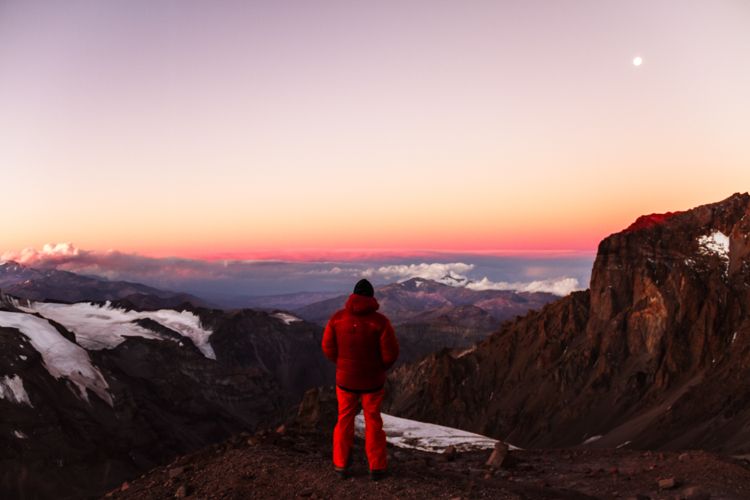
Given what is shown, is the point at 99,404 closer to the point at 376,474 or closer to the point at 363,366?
the point at 376,474

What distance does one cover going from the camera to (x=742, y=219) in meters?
62.1

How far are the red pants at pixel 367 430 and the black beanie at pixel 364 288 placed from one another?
1.75 m

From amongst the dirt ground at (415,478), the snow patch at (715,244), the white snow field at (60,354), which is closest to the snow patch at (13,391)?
the white snow field at (60,354)

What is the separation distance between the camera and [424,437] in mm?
21078

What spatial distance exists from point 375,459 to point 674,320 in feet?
232

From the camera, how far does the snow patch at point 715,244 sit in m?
64.2

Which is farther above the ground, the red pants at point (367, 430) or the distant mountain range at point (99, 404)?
the red pants at point (367, 430)

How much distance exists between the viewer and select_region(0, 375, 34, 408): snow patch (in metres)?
72.4

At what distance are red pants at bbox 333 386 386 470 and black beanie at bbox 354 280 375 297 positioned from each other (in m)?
1.75

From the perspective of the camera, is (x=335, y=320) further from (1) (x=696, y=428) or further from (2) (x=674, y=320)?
(2) (x=674, y=320)

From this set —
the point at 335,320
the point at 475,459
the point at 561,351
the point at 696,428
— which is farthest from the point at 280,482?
the point at 561,351

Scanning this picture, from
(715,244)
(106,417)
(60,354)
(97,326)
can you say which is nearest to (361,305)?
(715,244)

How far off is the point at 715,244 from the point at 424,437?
216 ft

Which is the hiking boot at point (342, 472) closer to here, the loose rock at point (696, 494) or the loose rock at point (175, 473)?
the loose rock at point (175, 473)
